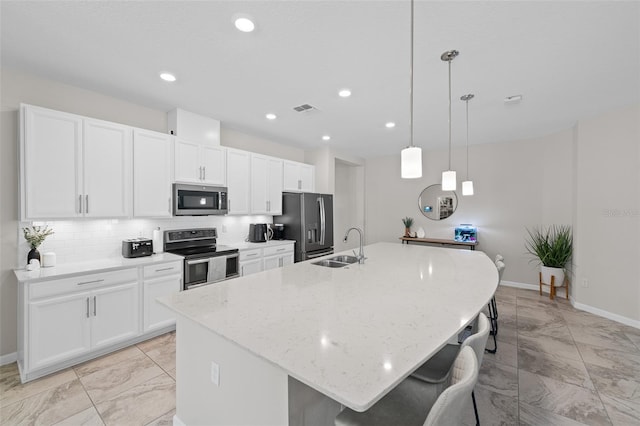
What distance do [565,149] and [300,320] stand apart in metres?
5.39

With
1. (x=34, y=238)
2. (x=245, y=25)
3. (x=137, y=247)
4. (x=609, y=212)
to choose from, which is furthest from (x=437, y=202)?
(x=34, y=238)

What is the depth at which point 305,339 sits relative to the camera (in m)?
1.15

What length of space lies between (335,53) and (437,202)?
4407mm

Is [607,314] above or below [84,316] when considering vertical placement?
below

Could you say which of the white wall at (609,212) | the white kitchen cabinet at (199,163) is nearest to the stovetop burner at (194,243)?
the white kitchen cabinet at (199,163)

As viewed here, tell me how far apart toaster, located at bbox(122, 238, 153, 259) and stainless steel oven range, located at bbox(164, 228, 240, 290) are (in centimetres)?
27

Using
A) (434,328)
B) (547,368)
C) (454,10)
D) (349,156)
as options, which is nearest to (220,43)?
(454,10)

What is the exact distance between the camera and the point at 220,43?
6.91 feet

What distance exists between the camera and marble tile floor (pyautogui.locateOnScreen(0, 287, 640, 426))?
1.90 m

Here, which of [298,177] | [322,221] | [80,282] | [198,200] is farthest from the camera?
[298,177]

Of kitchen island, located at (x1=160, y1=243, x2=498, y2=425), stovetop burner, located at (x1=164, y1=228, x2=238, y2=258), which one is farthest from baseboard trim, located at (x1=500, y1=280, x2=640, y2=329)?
stovetop burner, located at (x1=164, y1=228, x2=238, y2=258)

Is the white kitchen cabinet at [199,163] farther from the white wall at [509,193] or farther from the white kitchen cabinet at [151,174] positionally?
the white wall at [509,193]

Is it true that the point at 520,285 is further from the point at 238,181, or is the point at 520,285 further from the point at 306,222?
the point at 238,181

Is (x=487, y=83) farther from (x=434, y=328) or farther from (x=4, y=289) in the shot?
(x=4, y=289)
